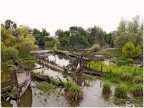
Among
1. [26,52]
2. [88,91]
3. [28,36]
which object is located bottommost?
[88,91]

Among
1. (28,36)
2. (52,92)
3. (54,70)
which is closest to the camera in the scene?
(52,92)

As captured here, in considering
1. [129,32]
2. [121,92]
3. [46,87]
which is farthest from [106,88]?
[129,32]

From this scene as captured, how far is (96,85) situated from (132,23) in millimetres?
23661

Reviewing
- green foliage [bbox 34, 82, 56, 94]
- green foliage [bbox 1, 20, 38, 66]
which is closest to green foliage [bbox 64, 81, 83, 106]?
green foliage [bbox 34, 82, 56, 94]

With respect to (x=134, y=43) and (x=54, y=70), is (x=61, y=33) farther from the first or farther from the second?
(x=54, y=70)

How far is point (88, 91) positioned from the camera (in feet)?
62.4

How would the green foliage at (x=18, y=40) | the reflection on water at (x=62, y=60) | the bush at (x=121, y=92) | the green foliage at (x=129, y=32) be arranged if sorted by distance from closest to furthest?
1. the bush at (x=121, y=92)
2. the green foliage at (x=18, y=40)
3. the reflection on water at (x=62, y=60)
4. the green foliage at (x=129, y=32)

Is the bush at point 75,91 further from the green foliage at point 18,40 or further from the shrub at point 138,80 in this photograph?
the green foliage at point 18,40

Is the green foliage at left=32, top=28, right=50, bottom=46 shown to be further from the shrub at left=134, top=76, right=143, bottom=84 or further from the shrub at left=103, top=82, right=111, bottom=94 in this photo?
the shrub at left=103, top=82, right=111, bottom=94

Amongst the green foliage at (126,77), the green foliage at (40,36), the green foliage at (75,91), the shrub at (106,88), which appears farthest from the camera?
the green foliage at (40,36)

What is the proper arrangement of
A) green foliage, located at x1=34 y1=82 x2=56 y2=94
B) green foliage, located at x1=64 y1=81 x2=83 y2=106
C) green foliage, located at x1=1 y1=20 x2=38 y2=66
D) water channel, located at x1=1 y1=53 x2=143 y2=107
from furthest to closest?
green foliage, located at x1=1 y1=20 x2=38 y2=66, green foliage, located at x1=34 y1=82 x2=56 y2=94, green foliage, located at x1=64 y1=81 x2=83 y2=106, water channel, located at x1=1 y1=53 x2=143 y2=107

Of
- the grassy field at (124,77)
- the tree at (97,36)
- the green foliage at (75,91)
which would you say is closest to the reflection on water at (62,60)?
the grassy field at (124,77)

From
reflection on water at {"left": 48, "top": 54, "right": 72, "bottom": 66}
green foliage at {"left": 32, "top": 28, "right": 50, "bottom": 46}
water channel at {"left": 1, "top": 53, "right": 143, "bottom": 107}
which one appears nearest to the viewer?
water channel at {"left": 1, "top": 53, "right": 143, "bottom": 107}

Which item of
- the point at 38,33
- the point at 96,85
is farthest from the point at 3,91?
the point at 38,33
